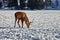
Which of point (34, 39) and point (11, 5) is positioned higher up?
point (34, 39)

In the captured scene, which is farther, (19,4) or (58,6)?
(58,6)

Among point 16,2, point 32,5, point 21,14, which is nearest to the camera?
point 21,14

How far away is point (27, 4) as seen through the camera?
4328cm

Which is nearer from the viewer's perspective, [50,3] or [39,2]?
[39,2]

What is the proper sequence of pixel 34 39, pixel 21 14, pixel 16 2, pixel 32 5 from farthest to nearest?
pixel 16 2 < pixel 32 5 < pixel 21 14 < pixel 34 39

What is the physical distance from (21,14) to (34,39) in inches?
191

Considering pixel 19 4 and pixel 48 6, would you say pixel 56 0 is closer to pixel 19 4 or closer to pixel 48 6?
pixel 48 6

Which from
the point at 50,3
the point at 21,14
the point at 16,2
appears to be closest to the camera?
the point at 21,14

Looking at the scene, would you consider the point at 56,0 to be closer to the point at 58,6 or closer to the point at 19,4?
the point at 58,6

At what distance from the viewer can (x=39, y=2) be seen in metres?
42.3

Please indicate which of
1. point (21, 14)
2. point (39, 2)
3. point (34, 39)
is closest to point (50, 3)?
point (39, 2)

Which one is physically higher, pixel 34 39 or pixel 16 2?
pixel 34 39

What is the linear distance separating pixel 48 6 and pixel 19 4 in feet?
21.5

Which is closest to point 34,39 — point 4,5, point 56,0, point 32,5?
point 32,5
